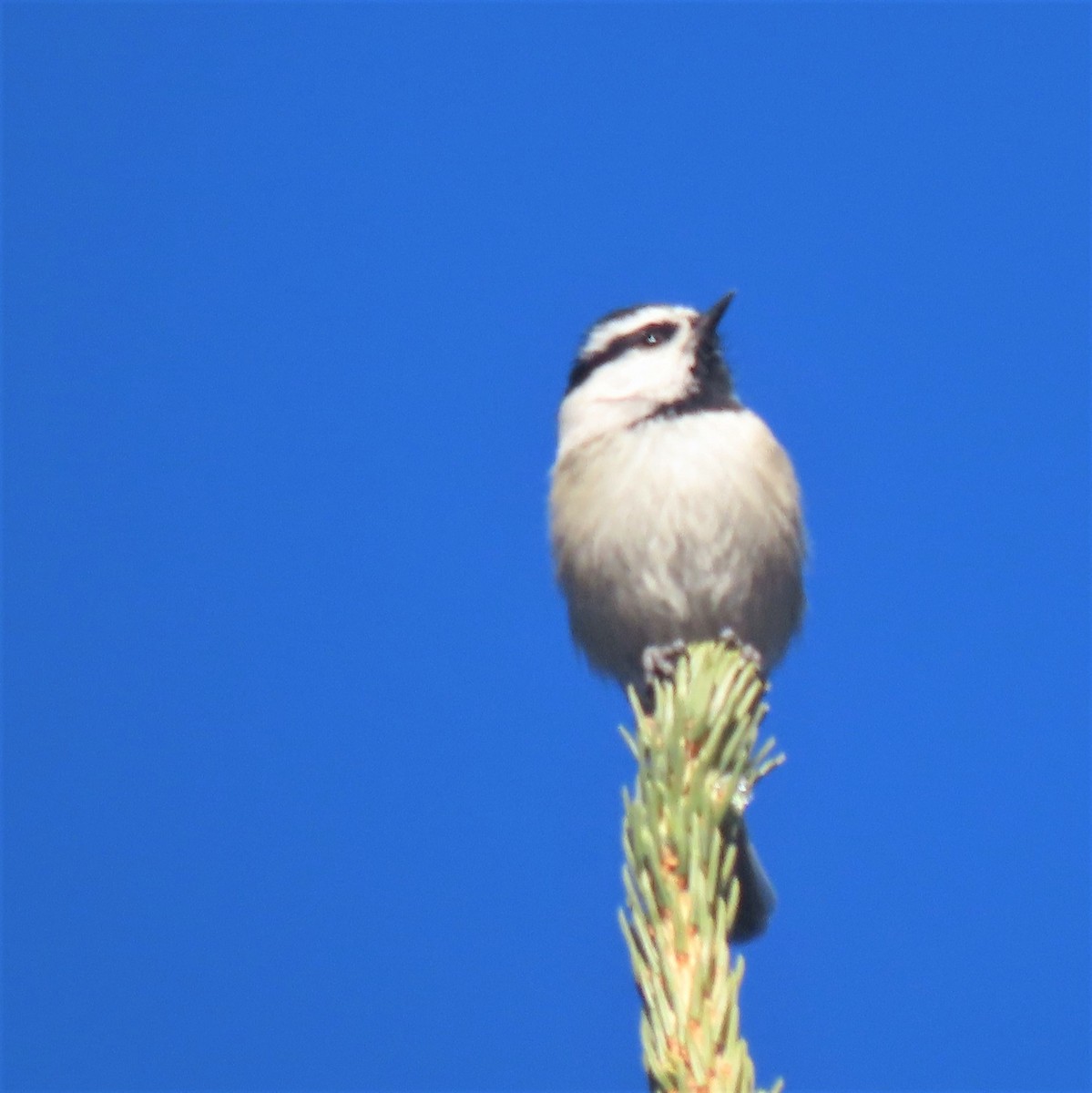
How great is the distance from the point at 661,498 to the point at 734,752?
177cm

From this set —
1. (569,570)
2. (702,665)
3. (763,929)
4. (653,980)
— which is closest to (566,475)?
(569,570)

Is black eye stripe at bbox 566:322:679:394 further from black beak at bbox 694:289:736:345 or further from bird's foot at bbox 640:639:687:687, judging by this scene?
bird's foot at bbox 640:639:687:687

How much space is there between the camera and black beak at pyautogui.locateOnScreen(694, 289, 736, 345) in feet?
16.1

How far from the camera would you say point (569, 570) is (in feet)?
15.3

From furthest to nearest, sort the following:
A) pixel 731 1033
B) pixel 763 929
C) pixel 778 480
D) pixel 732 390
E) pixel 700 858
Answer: pixel 732 390
pixel 778 480
pixel 763 929
pixel 700 858
pixel 731 1033

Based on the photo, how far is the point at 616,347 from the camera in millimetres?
5168

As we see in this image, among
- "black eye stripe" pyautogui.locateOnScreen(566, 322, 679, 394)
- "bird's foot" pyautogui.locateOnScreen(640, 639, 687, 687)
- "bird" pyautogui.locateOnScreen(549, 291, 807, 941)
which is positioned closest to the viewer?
"bird's foot" pyautogui.locateOnScreen(640, 639, 687, 687)

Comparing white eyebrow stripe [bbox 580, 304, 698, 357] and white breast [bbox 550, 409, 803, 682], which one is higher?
white eyebrow stripe [bbox 580, 304, 698, 357]

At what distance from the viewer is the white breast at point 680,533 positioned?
4.35 meters

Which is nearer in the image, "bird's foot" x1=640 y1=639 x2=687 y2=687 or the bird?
"bird's foot" x1=640 y1=639 x2=687 y2=687

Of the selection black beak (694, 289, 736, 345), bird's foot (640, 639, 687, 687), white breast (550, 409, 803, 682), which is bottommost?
bird's foot (640, 639, 687, 687)

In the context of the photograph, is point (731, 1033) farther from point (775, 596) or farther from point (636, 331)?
point (636, 331)

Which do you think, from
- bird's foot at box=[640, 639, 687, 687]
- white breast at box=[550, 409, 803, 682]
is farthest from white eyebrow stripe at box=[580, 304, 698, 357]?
bird's foot at box=[640, 639, 687, 687]

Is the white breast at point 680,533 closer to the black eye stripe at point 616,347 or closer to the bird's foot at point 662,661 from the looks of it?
the bird's foot at point 662,661
